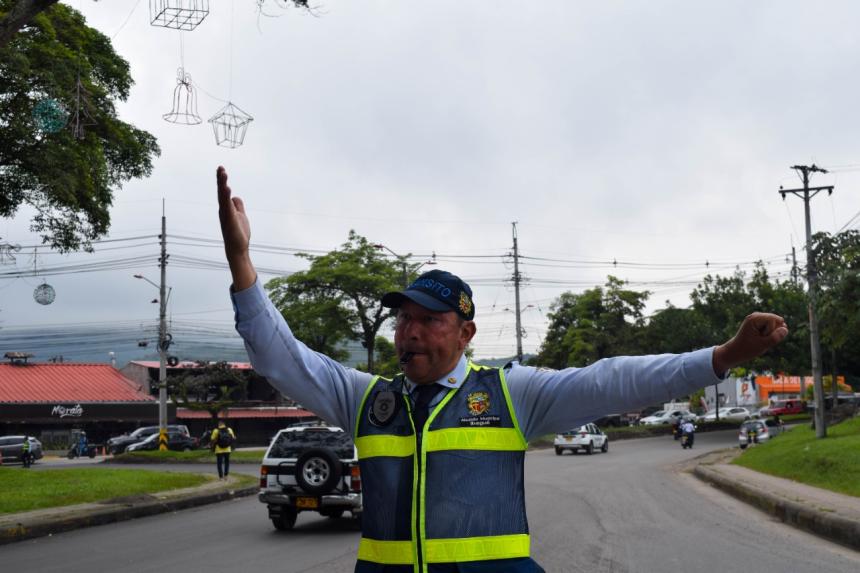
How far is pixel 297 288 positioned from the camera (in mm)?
46656

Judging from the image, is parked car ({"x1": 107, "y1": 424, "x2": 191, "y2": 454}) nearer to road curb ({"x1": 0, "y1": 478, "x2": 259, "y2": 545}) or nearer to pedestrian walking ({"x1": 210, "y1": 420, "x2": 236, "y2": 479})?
pedestrian walking ({"x1": 210, "y1": 420, "x2": 236, "y2": 479})

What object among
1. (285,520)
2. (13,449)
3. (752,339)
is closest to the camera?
(752,339)

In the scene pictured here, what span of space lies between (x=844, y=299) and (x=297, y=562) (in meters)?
14.2

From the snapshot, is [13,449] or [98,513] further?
[13,449]

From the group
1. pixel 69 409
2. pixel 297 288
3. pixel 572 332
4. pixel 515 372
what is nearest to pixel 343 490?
pixel 515 372

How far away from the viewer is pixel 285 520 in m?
13.8

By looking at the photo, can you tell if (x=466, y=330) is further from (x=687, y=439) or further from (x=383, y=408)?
(x=687, y=439)

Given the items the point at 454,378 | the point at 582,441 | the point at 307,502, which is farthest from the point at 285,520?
the point at 582,441

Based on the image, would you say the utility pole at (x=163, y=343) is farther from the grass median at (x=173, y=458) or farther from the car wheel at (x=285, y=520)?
the car wheel at (x=285, y=520)

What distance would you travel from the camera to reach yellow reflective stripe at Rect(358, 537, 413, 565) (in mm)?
2660

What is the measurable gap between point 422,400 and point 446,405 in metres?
0.10

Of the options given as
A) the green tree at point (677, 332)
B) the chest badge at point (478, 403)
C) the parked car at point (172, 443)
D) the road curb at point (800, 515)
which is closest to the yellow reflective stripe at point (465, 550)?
the chest badge at point (478, 403)

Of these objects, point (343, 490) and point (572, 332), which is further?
point (572, 332)

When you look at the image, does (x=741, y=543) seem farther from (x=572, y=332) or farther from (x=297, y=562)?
(x=572, y=332)
